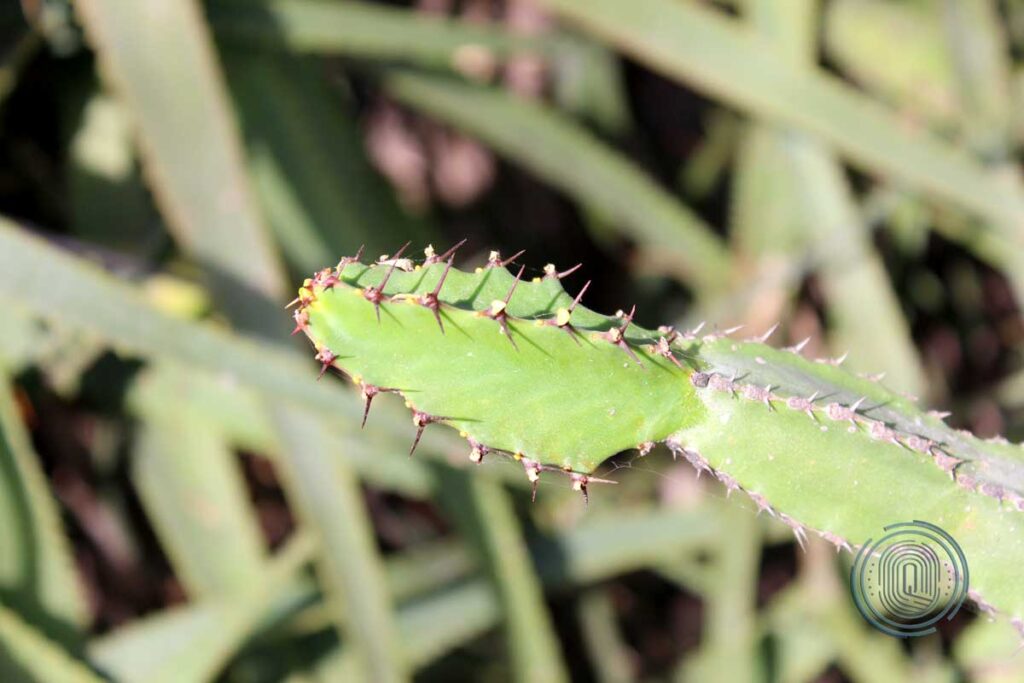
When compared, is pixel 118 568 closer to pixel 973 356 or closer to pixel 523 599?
pixel 523 599

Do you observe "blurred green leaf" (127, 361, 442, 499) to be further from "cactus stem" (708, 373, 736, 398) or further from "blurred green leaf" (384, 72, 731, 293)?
"cactus stem" (708, 373, 736, 398)

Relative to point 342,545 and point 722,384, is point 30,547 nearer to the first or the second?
point 342,545

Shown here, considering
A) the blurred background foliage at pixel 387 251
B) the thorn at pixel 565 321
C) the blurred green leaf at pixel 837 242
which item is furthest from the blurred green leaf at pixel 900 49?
the thorn at pixel 565 321

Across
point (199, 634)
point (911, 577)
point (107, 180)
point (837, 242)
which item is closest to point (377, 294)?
point (911, 577)

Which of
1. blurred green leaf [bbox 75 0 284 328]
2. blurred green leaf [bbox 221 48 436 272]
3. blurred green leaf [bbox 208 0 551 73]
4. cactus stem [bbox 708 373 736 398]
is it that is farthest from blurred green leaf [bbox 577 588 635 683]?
cactus stem [bbox 708 373 736 398]

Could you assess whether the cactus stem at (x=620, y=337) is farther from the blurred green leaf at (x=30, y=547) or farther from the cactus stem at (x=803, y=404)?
the blurred green leaf at (x=30, y=547)
